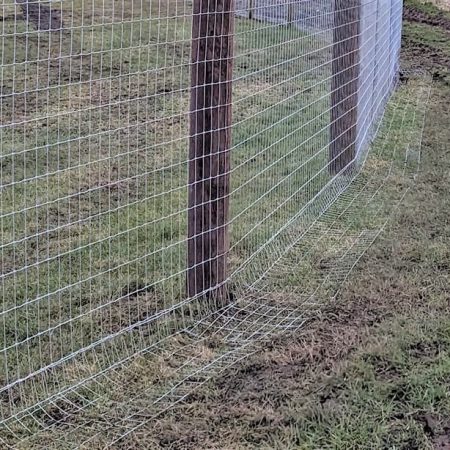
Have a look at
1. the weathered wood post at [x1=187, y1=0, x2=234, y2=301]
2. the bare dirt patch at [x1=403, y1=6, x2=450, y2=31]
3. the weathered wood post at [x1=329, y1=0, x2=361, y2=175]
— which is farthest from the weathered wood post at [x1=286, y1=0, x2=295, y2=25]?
the bare dirt patch at [x1=403, y1=6, x2=450, y2=31]

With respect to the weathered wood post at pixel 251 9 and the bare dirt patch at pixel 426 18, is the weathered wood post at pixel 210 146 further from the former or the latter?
the bare dirt patch at pixel 426 18

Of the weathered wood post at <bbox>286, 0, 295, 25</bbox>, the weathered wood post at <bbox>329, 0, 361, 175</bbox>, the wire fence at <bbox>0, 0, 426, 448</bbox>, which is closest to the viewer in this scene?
the wire fence at <bbox>0, 0, 426, 448</bbox>

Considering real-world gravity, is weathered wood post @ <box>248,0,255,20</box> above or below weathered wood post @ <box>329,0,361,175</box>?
above

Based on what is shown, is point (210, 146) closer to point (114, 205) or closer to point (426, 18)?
point (114, 205)

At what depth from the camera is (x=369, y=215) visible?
225 inches

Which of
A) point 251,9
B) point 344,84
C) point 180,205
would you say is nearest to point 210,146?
point 251,9

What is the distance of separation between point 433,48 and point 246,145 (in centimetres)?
755

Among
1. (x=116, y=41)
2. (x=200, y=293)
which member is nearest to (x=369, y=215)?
(x=200, y=293)

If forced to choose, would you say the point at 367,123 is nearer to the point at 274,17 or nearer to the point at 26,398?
the point at 274,17

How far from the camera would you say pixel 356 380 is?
347cm

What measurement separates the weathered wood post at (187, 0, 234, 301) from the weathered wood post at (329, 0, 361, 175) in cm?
230

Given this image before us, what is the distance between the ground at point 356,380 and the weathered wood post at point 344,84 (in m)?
1.65

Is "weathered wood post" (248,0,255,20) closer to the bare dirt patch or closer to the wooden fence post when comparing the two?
the wooden fence post

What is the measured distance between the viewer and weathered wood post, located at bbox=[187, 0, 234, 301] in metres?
3.90
